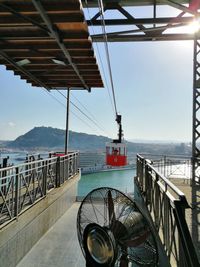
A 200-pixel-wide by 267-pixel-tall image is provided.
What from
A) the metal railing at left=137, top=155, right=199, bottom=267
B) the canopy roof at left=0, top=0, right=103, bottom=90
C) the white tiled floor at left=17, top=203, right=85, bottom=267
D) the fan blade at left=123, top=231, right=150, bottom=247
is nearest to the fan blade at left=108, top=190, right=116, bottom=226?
the fan blade at left=123, top=231, right=150, bottom=247

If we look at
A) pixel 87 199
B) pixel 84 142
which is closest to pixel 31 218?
pixel 87 199

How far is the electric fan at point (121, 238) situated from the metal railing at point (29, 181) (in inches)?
79.5

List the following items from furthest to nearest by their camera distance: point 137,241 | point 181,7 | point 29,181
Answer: point 181,7 → point 29,181 → point 137,241

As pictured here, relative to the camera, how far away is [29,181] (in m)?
5.42

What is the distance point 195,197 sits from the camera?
231 inches

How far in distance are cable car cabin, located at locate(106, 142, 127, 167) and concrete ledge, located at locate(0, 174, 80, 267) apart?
5.06 ft

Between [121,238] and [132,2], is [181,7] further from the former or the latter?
[121,238]

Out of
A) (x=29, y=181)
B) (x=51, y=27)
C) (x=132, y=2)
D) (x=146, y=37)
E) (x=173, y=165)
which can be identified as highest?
(x=132, y=2)

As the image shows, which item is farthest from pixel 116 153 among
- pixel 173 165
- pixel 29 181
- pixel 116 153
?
pixel 29 181

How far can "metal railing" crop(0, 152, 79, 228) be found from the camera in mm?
4527

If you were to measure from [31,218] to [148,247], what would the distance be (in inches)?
136

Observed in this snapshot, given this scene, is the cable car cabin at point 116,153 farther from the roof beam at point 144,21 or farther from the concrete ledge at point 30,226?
the roof beam at point 144,21

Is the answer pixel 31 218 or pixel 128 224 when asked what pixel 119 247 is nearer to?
pixel 128 224

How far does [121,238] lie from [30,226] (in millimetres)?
3292
